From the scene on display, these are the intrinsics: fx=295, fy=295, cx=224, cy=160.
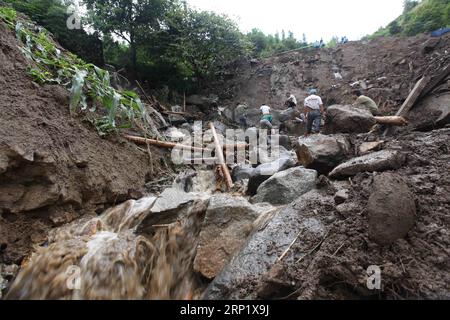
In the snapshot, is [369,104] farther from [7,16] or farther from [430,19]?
[430,19]

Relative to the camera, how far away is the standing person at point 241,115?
1034cm

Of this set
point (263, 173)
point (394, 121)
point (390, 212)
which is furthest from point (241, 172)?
point (390, 212)

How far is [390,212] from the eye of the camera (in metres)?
1.93

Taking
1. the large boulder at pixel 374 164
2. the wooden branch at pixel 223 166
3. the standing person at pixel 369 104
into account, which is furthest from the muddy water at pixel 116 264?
the standing person at pixel 369 104

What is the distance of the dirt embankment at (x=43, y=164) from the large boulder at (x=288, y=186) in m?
1.64

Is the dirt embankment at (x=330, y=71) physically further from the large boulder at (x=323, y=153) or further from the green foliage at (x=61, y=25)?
the large boulder at (x=323, y=153)

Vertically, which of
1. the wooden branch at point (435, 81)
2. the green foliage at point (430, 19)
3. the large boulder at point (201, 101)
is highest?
the green foliage at point (430, 19)

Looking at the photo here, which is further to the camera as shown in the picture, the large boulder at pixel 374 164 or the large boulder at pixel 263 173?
the large boulder at pixel 263 173

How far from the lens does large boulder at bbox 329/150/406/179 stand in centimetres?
277

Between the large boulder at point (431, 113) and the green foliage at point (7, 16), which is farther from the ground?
the green foliage at point (7, 16)

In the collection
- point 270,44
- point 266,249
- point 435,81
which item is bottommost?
point 266,249

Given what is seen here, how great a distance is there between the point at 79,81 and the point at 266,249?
3.00m

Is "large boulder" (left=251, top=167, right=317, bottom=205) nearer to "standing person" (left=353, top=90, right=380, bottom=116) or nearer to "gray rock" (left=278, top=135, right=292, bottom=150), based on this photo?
"standing person" (left=353, top=90, right=380, bottom=116)

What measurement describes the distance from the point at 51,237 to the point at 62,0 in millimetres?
8908
